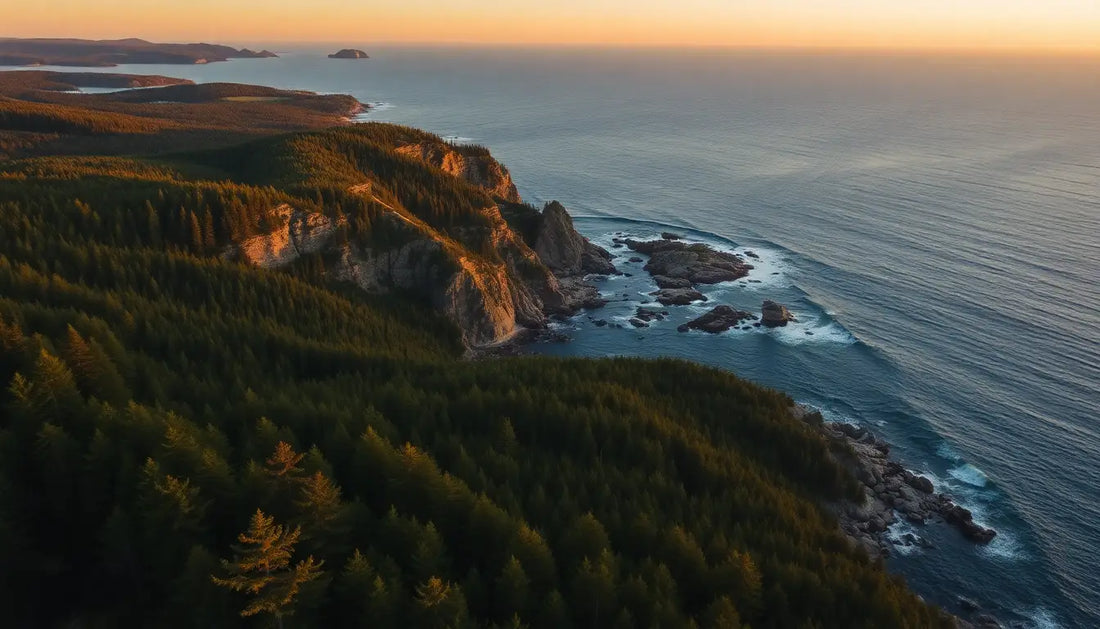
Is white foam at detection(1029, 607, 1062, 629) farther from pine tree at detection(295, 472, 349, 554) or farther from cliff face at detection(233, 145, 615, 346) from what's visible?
cliff face at detection(233, 145, 615, 346)

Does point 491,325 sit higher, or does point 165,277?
point 165,277

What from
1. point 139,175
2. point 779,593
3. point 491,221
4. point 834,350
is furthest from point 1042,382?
point 139,175

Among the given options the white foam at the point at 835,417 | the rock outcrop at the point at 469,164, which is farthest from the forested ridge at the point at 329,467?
the rock outcrop at the point at 469,164

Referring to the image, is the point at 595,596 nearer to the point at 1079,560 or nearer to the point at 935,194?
the point at 1079,560

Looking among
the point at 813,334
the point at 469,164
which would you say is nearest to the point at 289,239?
the point at 469,164

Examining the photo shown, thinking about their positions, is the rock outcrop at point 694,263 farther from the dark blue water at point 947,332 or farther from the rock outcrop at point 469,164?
the rock outcrop at point 469,164

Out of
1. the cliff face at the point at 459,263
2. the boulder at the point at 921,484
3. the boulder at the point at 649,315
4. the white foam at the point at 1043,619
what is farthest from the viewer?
the boulder at the point at 649,315

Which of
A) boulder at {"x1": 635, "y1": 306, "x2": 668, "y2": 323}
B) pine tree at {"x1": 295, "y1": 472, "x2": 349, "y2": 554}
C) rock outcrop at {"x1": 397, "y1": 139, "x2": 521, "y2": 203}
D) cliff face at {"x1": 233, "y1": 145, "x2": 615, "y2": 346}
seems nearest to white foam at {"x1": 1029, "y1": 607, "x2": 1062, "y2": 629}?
pine tree at {"x1": 295, "y1": 472, "x2": 349, "y2": 554}
